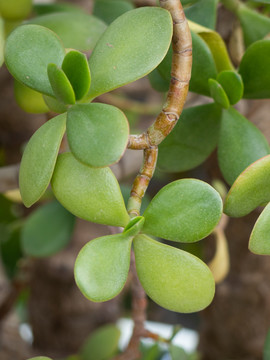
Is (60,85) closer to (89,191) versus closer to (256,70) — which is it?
(89,191)

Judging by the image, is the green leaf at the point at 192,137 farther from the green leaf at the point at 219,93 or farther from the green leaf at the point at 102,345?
the green leaf at the point at 102,345

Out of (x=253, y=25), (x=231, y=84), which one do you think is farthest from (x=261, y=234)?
(x=253, y=25)

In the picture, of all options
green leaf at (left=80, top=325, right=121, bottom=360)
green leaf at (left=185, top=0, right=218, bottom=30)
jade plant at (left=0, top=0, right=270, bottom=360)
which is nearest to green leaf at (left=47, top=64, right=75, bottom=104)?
jade plant at (left=0, top=0, right=270, bottom=360)

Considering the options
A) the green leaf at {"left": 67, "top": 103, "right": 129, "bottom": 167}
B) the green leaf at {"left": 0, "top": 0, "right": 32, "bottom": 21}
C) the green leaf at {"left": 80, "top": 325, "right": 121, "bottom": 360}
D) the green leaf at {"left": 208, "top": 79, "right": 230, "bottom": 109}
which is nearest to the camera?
the green leaf at {"left": 67, "top": 103, "right": 129, "bottom": 167}

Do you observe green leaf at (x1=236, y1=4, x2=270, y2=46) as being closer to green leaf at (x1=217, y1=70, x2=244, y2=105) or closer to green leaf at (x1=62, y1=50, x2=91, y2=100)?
green leaf at (x1=217, y1=70, x2=244, y2=105)

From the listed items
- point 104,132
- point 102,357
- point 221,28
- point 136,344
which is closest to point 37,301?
point 102,357

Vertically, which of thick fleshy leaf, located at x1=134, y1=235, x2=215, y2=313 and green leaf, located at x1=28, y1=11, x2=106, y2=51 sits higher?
green leaf, located at x1=28, y1=11, x2=106, y2=51
